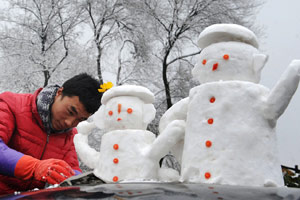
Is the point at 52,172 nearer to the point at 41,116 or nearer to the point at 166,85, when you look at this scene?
the point at 41,116

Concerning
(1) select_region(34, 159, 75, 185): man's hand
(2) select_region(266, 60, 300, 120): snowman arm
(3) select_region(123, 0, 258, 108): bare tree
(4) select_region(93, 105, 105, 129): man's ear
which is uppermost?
(3) select_region(123, 0, 258, 108): bare tree

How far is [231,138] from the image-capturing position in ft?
5.90

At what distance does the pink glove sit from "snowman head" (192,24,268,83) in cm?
109

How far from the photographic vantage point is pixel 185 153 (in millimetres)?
1979

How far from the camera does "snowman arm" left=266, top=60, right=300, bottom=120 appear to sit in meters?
1.73

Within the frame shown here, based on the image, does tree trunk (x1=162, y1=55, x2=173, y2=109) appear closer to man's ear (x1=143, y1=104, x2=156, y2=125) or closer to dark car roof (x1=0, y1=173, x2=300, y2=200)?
man's ear (x1=143, y1=104, x2=156, y2=125)

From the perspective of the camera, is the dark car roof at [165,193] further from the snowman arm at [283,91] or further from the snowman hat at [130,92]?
the snowman hat at [130,92]

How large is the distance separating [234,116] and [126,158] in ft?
2.67

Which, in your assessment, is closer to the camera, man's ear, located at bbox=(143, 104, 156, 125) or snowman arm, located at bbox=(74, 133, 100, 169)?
man's ear, located at bbox=(143, 104, 156, 125)

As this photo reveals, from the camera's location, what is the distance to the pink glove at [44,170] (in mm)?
1906

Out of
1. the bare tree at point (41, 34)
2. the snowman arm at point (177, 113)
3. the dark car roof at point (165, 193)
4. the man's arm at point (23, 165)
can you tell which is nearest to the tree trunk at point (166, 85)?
the bare tree at point (41, 34)

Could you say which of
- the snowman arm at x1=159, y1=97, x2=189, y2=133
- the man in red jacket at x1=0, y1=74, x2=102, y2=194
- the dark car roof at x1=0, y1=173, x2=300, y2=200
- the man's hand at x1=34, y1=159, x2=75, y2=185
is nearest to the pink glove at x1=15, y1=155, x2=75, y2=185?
the man's hand at x1=34, y1=159, x2=75, y2=185

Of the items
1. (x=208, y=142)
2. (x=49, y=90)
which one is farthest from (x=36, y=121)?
(x=208, y=142)

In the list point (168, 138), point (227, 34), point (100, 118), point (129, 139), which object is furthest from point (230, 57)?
point (100, 118)
